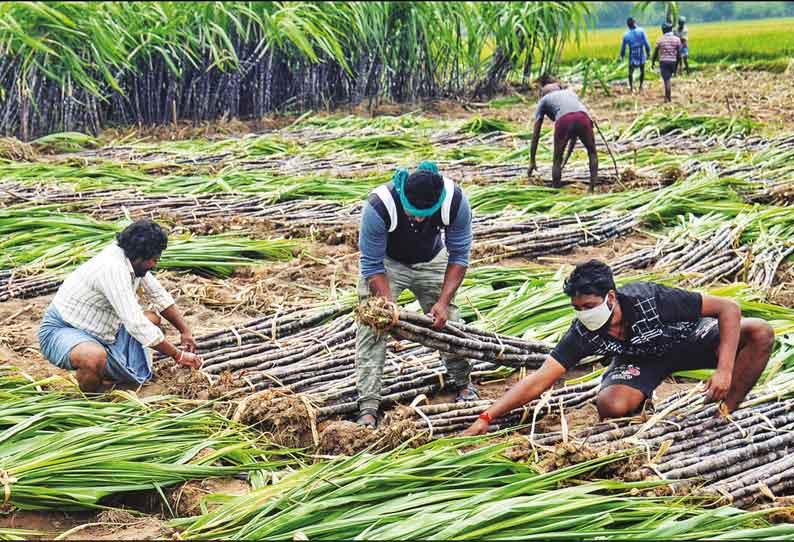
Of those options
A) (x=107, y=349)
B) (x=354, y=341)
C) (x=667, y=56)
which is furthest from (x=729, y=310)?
(x=667, y=56)

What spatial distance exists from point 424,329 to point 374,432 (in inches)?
17.8

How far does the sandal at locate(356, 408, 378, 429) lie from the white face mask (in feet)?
3.19

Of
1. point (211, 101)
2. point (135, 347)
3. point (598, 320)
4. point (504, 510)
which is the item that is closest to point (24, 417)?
point (135, 347)

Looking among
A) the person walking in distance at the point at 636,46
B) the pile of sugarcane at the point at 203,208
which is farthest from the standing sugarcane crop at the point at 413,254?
the person walking in distance at the point at 636,46

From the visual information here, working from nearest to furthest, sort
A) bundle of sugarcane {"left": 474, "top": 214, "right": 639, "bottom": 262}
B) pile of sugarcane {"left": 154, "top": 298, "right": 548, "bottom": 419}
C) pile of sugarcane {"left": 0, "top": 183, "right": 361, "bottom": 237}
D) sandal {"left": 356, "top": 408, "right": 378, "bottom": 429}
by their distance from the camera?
sandal {"left": 356, "top": 408, "right": 378, "bottom": 429} → pile of sugarcane {"left": 154, "top": 298, "right": 548, "bottom": 419} → bundle of sugarcane {"left": 474, "top": 214, "right": 639, "bottom": 262} → pile of sugarcane {"left": 0, "top": 183, "right": 361, "bottom": 237}

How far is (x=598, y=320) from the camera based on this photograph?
10.9 ft

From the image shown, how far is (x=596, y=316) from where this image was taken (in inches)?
130

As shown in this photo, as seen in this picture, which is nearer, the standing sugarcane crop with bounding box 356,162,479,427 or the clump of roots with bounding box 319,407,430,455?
the clump of roots with bounding box 319,407,430,455

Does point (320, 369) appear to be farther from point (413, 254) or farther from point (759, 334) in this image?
point (759, 334)

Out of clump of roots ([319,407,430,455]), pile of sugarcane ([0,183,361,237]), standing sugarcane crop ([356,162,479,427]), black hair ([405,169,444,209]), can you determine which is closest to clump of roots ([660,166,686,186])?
pile of sugarcane ([0,183,361,237])

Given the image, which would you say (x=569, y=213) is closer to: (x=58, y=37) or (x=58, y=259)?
(x=58, y=259)

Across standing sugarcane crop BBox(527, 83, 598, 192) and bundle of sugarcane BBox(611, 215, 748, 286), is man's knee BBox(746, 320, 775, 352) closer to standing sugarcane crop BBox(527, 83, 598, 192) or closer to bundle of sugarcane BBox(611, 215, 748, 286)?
bundle of sugarcane BBox(611, 215, 748, 286)

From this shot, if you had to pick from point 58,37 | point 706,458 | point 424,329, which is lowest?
point 706,458

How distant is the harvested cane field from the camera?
9.58 feet
